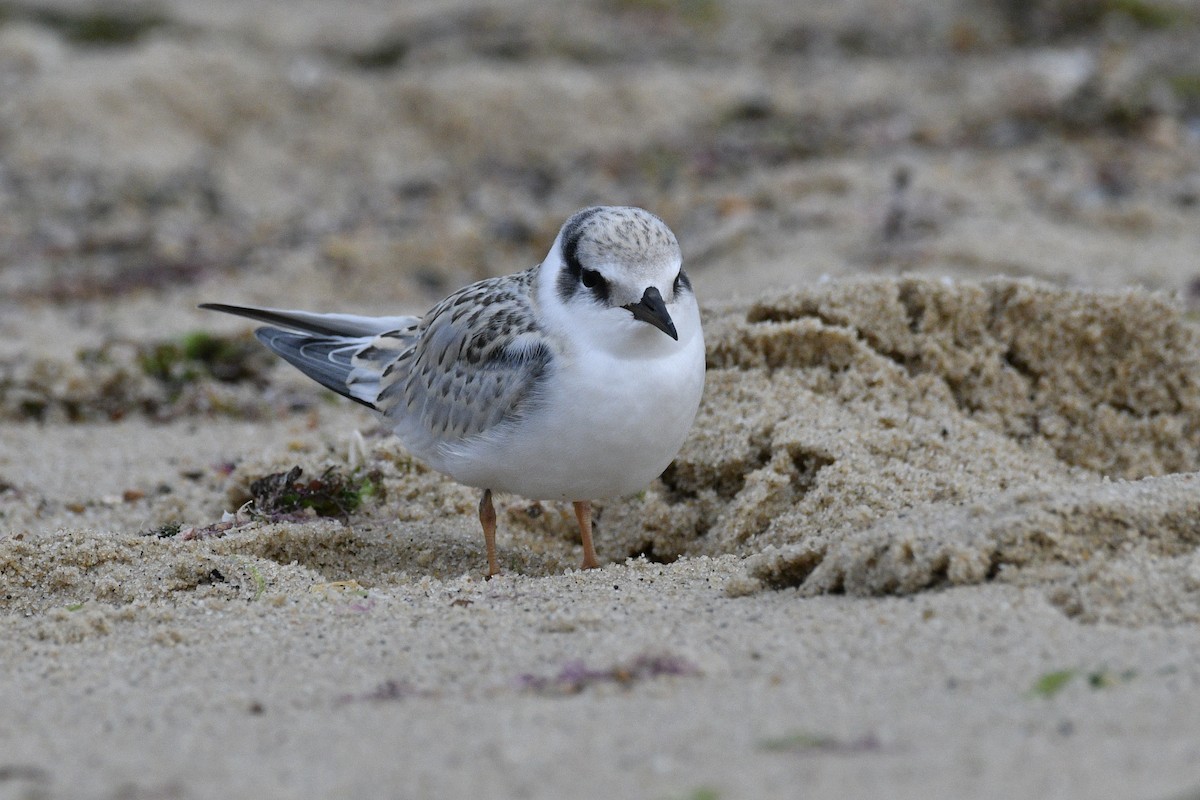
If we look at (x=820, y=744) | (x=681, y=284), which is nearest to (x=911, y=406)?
(x=681, y=284)

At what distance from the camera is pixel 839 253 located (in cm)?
704

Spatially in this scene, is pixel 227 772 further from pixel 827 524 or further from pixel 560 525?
pixel 560 525

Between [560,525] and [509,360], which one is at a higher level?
[509,360]

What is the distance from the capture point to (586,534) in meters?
4.16

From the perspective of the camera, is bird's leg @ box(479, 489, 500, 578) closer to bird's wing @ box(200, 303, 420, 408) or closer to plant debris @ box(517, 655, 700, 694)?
bird's wing @ box(200, 303, 420, 408)

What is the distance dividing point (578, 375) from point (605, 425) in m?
0.15

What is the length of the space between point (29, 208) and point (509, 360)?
6.42 metres

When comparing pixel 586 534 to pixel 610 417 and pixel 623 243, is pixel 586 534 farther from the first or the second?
pixel 623 243

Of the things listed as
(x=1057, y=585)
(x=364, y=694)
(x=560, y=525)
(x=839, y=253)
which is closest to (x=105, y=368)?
(x=560, y=525)

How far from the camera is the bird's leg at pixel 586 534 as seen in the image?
4102mm

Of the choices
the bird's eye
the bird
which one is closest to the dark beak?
the bird

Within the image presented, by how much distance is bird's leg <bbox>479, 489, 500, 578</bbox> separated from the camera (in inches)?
158

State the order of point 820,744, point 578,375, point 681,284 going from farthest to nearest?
point 681,284
point 578,375
point 820,744

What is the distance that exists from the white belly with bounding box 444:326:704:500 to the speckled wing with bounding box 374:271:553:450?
0.08 m
